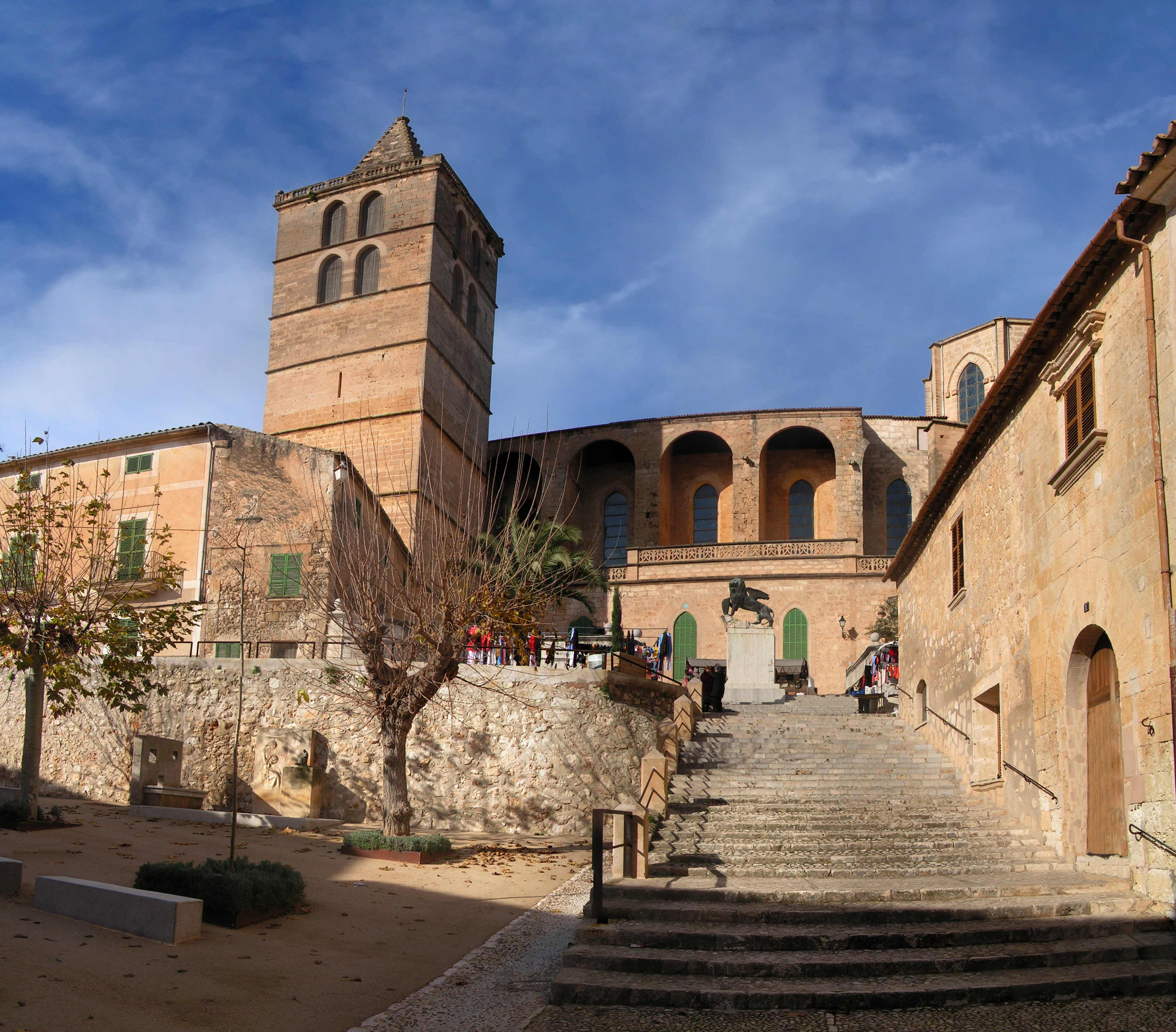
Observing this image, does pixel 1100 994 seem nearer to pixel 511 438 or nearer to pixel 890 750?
pixel 890 750

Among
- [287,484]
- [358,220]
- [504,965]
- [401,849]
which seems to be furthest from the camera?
[358,220]

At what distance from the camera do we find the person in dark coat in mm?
20641

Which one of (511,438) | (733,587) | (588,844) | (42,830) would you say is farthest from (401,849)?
(511,438)

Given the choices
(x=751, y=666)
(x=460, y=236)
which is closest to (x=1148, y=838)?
(x=751, y=666)

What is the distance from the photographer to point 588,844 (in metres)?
15.4

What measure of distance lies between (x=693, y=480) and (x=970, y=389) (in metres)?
13.5

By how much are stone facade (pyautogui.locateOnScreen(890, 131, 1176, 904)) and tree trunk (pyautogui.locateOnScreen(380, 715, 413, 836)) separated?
7.63 m

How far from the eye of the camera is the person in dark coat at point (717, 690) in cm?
2064

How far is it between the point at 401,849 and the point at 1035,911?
24.5 ft

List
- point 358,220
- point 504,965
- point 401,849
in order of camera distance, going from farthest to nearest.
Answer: point 358,220 → point 401,849 → point 504,965

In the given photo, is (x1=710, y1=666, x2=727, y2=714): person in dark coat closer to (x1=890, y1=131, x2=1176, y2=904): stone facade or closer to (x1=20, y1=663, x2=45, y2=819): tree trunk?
(x1=890, y1=131, x2=1176, y2=904): stone facade

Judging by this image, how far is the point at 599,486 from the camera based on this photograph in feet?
133

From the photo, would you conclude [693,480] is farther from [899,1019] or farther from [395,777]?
[899,1019]

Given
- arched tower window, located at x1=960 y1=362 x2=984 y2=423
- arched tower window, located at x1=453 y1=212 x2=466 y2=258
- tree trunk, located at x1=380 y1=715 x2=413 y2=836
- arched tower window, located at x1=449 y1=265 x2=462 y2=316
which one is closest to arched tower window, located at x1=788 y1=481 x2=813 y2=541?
arched tower window, located at x1=960 y1=362 x2=984 y2=423
